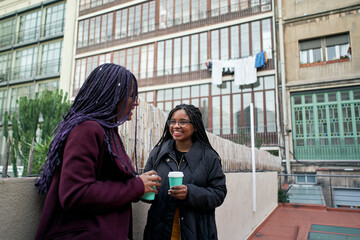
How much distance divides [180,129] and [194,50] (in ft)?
51.7

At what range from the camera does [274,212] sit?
8359 millimetres

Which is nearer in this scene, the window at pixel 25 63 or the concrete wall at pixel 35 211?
the concrete wall at pixel 35 211

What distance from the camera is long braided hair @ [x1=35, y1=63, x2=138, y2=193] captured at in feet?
3.96

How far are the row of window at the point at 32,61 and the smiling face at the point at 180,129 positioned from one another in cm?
2233

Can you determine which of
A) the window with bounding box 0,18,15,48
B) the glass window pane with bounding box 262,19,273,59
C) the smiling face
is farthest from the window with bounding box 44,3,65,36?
the smiling face

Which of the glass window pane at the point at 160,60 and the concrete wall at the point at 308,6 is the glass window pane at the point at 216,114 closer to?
the glass window pane at the point at 160,60

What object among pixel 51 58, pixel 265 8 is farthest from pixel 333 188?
pixel 51 58

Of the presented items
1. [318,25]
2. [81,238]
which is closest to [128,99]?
[81,238]

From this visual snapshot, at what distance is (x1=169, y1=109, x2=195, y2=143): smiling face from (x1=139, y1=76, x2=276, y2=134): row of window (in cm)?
1341

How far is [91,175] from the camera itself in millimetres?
1118

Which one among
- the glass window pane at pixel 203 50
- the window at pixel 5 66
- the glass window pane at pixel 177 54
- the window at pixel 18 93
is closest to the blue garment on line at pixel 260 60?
the glass window pane at pixel 203 50

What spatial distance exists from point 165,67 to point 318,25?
9.22 metres

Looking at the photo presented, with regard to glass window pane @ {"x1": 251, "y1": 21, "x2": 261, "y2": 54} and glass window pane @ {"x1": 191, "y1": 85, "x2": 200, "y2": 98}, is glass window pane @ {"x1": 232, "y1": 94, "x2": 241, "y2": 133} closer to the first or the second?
glass window pane @ {"x1": 191, "y1": 85, "x2": 200, "y2": 98}

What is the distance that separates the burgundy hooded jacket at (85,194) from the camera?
1074 millimetres
